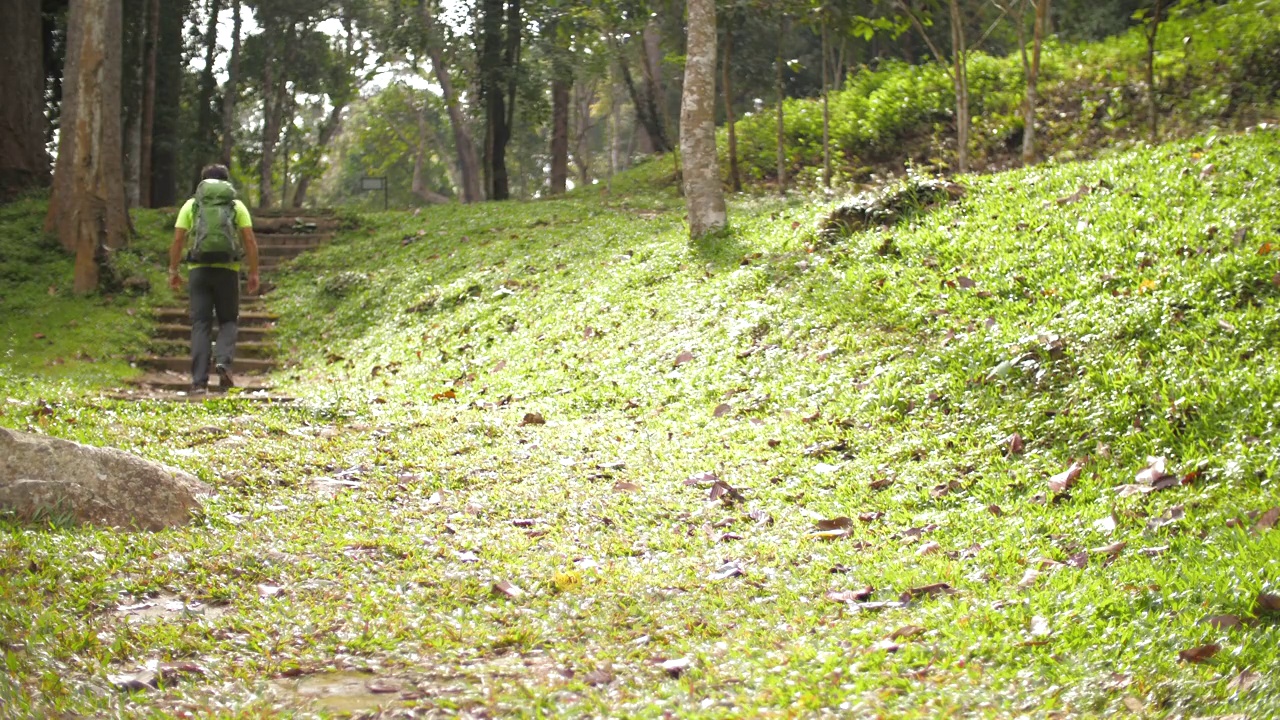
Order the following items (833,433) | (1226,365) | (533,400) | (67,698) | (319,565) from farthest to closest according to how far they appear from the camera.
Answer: (533,400) → (833,433) → (1226,365) → (319,565) → (67,698)

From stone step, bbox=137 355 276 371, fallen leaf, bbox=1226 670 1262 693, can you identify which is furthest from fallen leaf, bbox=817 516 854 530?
stone step, bbox=137 355 276 371

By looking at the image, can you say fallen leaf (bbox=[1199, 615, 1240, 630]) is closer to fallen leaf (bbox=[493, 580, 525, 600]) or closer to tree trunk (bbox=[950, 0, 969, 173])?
fallen leaf (bbox=[493, 580, 525, 600])

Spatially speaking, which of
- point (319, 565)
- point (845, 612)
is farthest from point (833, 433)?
point (319, 565)

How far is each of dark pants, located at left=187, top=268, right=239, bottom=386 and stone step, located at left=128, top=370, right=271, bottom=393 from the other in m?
0.85

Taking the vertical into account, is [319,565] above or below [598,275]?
below

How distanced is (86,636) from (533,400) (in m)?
6.04

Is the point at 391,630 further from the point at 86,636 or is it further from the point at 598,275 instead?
the point at 598,275

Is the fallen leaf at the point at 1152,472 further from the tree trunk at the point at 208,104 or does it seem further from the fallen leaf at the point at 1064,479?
the tree trunk at the point at 208,104

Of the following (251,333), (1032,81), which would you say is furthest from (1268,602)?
(251,333)

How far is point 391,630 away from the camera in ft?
13.9

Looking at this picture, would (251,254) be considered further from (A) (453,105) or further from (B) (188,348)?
(A) (453,105)

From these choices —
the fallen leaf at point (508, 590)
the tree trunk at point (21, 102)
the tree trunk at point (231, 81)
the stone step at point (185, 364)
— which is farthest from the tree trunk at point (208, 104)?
the fallen leaf at point (508, 590)

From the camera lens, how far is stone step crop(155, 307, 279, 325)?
15164mm

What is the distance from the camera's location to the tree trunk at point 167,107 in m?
24.5
